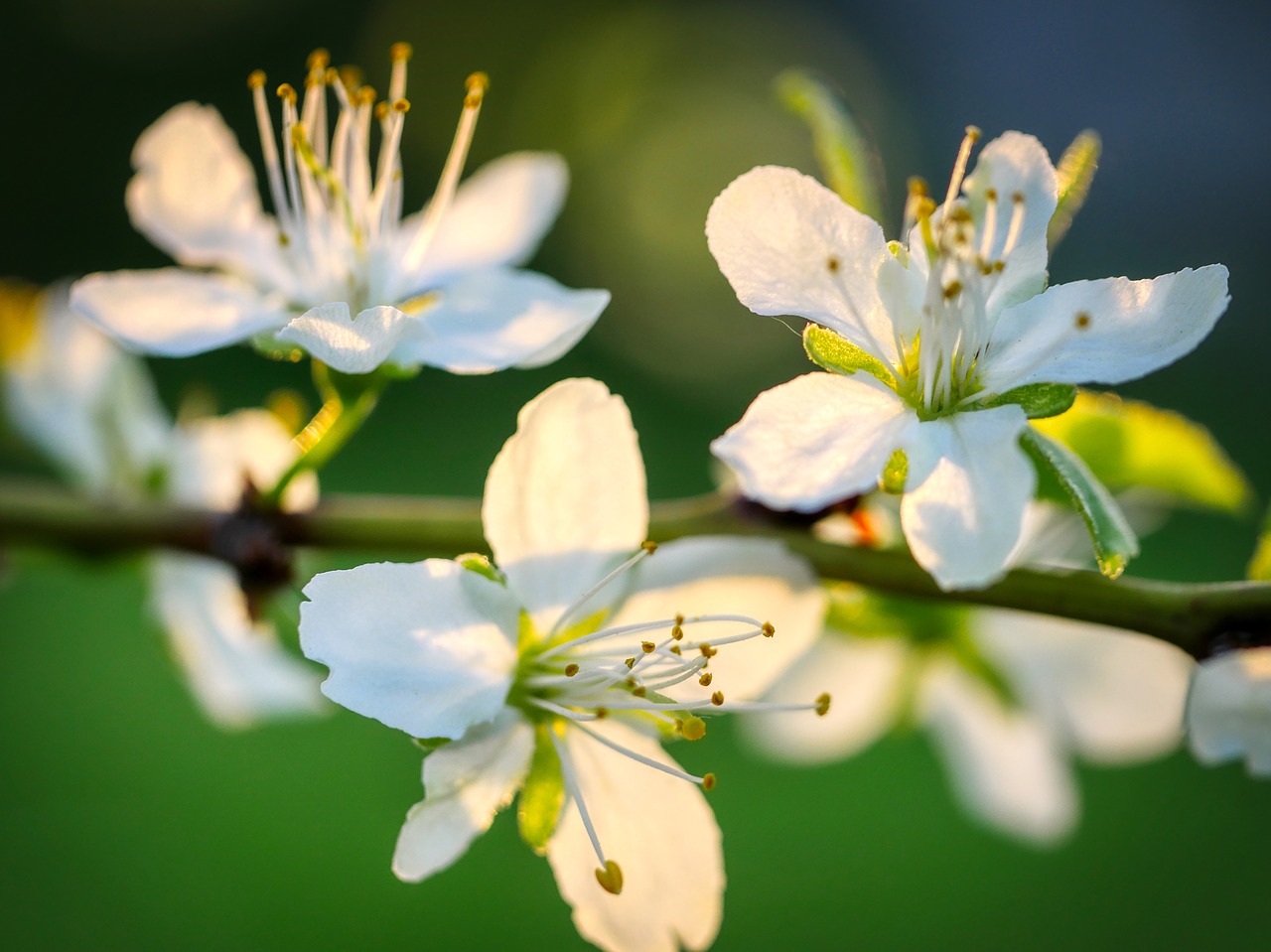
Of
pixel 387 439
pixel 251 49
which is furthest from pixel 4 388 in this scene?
pixel 251 49

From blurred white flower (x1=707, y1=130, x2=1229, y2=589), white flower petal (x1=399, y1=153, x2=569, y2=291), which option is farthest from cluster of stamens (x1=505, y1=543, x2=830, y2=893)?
white flower petal (x1=399, y1=153, x2=569, y2=291)

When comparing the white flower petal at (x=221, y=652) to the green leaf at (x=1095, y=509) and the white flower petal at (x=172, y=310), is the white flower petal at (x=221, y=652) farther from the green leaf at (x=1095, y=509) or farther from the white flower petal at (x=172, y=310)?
the green leaf at (x=1095, y=509)

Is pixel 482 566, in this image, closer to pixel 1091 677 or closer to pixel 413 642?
pixel 413 642

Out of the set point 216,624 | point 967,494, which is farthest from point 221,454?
point 967,494

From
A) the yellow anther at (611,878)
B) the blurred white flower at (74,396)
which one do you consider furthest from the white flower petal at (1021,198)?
the blurred white flower at (74,396)

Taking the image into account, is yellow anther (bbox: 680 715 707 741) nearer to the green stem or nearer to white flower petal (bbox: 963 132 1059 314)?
the green stem

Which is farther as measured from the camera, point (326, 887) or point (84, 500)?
point (326, 887)

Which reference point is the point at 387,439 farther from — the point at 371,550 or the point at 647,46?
the point at 647,46
